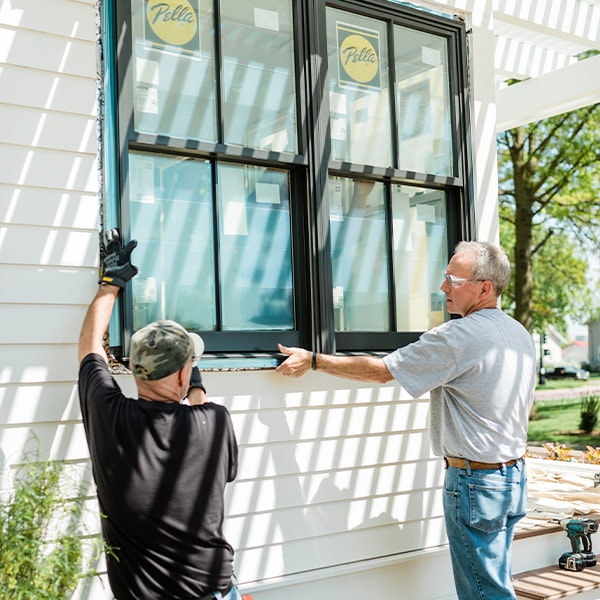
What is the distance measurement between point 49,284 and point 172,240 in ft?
1.68

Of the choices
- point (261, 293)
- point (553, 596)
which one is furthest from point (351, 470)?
point (553, 596)

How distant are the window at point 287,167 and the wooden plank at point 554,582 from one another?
4.20ft

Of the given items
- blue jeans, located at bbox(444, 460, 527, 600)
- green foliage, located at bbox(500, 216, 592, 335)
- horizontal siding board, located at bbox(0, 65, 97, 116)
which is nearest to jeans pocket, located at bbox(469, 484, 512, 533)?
blue jeans, located at bbox(444, 460, 527, 600)

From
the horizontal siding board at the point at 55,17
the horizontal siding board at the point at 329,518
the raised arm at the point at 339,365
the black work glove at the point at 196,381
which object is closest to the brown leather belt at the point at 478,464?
the raised arm at the point at 339,365

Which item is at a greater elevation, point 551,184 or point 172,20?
point 551,184

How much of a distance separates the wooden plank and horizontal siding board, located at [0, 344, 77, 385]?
2.29 m

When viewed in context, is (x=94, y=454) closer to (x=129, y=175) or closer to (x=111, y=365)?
(x=111, y=365)

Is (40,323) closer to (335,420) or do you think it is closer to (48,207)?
(48,207)

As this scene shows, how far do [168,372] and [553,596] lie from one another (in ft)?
7.70

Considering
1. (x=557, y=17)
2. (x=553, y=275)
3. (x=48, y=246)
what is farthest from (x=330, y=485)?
(x=553, y=275)

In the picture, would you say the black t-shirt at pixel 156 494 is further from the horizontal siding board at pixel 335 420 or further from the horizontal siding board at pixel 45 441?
the horizontal siding board at pixel 335 420

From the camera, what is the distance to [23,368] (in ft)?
8.72

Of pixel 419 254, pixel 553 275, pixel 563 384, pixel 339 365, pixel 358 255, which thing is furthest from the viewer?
pixel 563 384

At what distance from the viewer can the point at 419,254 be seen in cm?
382
